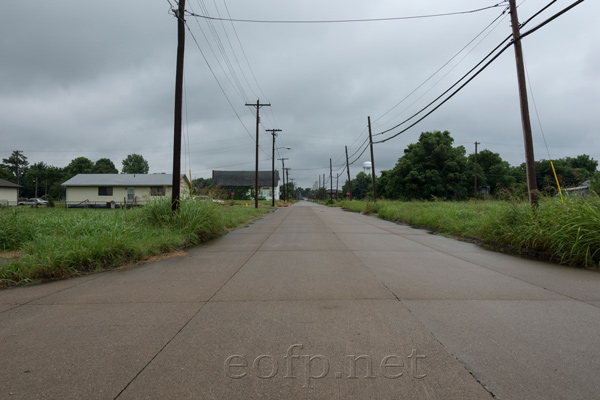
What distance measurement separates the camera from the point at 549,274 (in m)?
6.78

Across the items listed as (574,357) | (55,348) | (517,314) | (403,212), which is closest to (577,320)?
(517,314)

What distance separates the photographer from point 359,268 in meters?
7.09

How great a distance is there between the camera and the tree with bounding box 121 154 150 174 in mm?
96450

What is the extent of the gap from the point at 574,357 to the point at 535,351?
30 centimetres

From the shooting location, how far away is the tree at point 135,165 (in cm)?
9645

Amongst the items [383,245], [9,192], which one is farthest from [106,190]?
[383,245]

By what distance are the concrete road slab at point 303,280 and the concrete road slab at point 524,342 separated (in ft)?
3.50

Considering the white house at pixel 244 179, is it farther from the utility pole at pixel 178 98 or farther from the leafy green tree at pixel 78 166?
the utility pole at pixel 178 98

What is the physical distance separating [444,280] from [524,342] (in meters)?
2.67

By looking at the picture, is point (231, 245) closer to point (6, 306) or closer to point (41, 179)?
point (6, 306)

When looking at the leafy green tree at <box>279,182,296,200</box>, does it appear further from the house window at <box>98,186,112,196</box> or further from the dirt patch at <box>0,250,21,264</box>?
the dirt patch at <box>0,250,21,264</box>

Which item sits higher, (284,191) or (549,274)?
(284,191)

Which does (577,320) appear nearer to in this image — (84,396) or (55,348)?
(84,396)

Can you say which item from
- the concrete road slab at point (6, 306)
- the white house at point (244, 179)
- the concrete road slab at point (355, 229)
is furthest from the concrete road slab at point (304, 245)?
the white house at point (244, 179)
